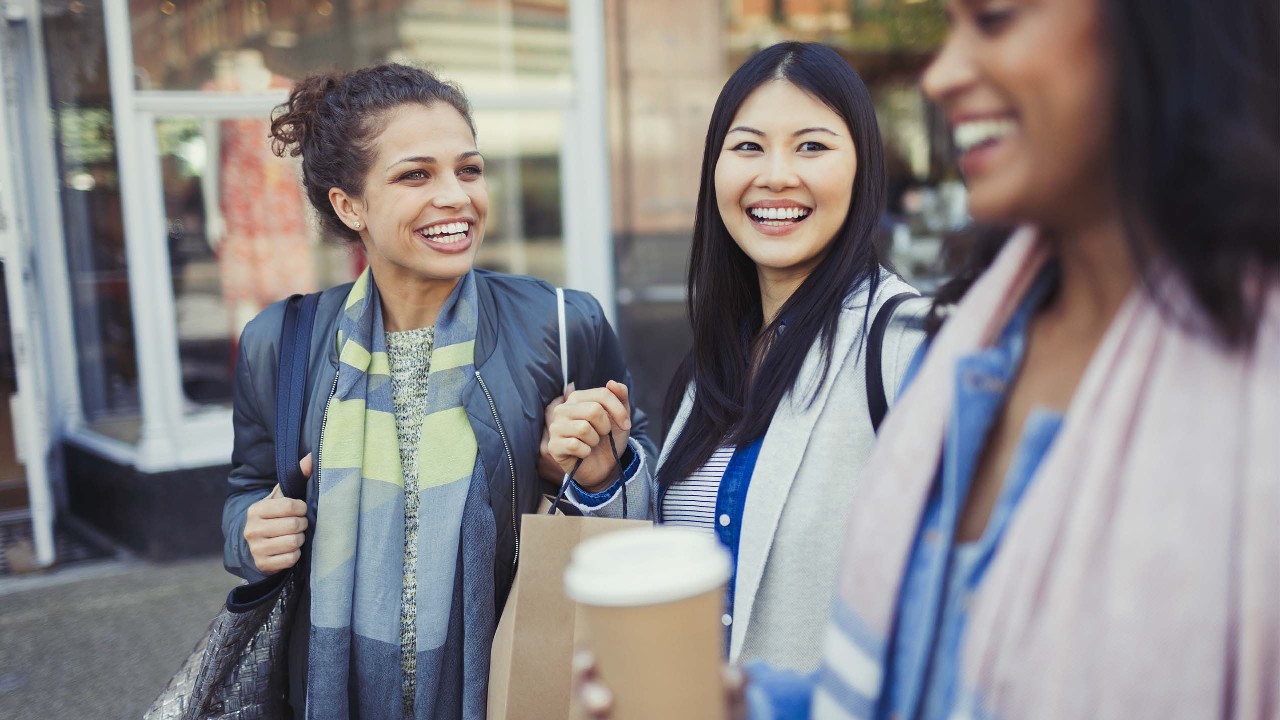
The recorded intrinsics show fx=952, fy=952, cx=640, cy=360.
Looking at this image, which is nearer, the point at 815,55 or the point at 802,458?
the point at 802,458

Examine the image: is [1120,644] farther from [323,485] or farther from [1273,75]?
[323,485]

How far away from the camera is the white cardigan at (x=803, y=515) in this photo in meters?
1.74

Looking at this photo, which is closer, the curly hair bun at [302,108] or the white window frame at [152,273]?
the curly hair bun at [302,108]

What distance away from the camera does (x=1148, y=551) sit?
2.78 feet

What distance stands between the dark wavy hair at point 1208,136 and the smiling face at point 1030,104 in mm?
26

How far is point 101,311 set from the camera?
593cm

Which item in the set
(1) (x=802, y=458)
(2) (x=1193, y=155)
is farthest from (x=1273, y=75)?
(1) (x=802, y=458)

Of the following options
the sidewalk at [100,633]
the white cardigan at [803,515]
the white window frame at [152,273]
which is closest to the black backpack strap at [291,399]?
the white cardigan at [803,515]

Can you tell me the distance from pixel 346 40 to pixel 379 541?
5345mm

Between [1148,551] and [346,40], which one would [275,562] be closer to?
[1148,551]

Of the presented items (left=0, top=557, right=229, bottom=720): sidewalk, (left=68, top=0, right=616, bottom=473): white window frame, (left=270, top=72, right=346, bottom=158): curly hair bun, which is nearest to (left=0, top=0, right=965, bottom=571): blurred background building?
(left=68, top=0, right=616, bottom=473): white window frame

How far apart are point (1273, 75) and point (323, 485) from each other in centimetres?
184

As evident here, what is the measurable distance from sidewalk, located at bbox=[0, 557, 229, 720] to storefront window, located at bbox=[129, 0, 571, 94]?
8.99 ft

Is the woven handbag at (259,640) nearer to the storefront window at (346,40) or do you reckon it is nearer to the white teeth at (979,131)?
the white teeth at (979,131)
